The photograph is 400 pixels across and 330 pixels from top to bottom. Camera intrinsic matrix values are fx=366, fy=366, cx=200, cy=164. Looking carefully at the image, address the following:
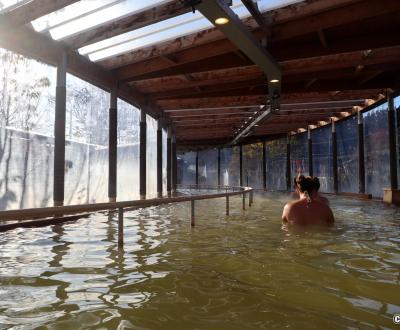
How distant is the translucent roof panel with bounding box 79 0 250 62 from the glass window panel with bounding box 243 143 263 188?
16.2m

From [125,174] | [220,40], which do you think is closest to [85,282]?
[220,40]

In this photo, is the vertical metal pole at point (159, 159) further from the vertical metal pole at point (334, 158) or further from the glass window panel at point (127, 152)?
the vertical metal pole at point (334, 158)

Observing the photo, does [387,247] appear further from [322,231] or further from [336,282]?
[336,282]

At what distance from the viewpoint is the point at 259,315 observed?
7.12 feet

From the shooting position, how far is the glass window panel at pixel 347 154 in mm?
14967

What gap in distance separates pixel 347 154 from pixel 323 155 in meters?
2.22

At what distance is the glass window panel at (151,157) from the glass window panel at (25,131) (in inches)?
265

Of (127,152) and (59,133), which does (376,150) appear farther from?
(59,133)

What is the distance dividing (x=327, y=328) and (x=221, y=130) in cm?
1811

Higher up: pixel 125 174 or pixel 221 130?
pixel 221 130

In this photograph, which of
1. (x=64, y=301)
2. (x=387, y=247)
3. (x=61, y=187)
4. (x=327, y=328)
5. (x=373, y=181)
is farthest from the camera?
(x=373, y=181)

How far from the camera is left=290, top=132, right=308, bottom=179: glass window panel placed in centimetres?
1941

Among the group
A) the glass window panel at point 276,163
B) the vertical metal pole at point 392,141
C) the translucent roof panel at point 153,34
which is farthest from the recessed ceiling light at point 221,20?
the glass window panel at point 276,163

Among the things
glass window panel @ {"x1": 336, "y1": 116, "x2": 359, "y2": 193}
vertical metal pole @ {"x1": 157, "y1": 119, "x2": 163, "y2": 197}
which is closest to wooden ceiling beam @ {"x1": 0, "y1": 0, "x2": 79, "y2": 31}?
vertical metal pole @ {"x1": 157, "y1": 119, "x2": 163, "y2": 197}
